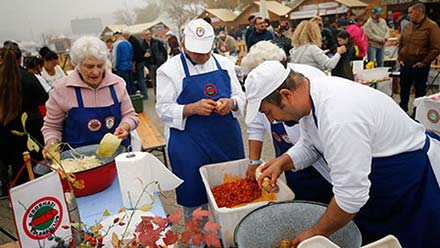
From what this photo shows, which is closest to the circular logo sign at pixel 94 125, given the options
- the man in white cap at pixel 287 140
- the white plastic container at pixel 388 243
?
the man in white cap at pixel 287 140

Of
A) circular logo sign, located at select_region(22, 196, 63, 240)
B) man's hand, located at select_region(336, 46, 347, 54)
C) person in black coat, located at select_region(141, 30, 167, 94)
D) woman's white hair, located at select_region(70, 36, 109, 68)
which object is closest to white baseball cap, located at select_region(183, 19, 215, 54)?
woman's white hair, located at select_region(70, 36, 109, 68)

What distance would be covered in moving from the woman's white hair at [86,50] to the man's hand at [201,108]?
0.62 meters

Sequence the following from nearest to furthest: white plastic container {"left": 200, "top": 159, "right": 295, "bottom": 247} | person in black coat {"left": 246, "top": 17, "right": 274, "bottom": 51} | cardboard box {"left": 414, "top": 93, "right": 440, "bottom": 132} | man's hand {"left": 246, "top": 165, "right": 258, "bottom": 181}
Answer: white plastic container {"left": 200, "top": 159, "right": 295, "bottom": 247} → man's hand {"left": 246, "top": 165, "right": 258, "bottom": 181} → cardboard box {"left": 414, "top": 93, "right": 440, "bottom": 132} → person in black coat {"left": 246, "top": 17, "right": 274, "bottom": 51}

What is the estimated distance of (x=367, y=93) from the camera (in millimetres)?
1293

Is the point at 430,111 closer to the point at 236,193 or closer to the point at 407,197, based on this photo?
the point at 407,197

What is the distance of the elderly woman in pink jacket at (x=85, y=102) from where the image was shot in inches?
82.3

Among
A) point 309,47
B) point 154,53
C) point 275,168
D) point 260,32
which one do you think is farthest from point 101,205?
point 154,53

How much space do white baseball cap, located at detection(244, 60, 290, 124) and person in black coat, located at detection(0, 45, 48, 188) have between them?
258 centimetres

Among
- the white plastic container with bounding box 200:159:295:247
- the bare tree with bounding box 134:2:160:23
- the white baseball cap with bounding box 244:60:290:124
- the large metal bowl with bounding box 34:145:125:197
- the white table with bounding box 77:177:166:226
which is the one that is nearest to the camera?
the white baseball cap with bounding box 244:60:290:124

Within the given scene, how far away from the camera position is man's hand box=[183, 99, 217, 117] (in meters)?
2.07

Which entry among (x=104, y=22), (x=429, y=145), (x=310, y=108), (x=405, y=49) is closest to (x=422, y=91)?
(x=405, y=49)

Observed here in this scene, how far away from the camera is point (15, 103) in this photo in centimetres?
323

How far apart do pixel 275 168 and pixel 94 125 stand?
117 cm

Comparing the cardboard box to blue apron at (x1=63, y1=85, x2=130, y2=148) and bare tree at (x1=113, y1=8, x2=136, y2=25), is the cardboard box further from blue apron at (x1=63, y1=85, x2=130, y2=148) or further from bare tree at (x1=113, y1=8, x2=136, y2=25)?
bare tree at (x1=113, y1=8, x2=136, y2=25)
